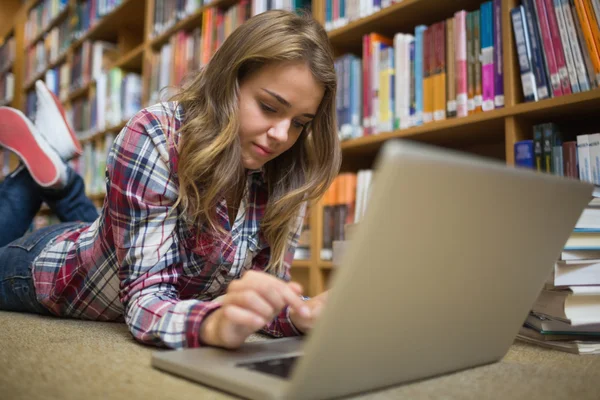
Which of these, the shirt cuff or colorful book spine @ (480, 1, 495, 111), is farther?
colorful book spine @ (480, 1, 495, 111)

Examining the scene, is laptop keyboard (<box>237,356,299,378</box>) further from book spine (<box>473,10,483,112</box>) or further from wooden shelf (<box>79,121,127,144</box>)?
wooden shelf (<box>79,121,127,144</box>)

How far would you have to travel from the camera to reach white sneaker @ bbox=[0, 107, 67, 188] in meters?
1.47

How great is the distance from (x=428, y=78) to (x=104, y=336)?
39.6 inches

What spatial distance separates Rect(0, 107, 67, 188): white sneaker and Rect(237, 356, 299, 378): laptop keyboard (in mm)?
1099

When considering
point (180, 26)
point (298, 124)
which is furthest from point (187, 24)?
point (298, 124)

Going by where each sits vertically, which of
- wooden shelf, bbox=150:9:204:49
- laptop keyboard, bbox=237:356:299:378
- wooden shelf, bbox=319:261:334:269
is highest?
wooden shelf, bbox=150:9:204:49

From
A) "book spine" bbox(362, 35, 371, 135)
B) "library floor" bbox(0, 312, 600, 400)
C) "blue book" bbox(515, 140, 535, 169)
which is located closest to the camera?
"library floor" bbox(0, 312, 600, 400)

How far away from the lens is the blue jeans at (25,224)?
1166 mm

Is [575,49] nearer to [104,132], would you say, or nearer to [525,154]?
[525,154]

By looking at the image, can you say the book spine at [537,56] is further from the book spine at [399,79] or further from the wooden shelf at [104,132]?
the wooden shelf at [104,132]

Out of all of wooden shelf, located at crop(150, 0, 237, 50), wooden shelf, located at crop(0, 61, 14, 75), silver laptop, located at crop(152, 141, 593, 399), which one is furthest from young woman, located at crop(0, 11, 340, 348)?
wooden shelf, located at crop(0, 61, 14, 75)

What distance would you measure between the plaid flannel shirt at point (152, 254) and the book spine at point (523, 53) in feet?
1.88

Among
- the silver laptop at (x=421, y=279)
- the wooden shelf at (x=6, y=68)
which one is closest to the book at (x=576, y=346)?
the silver laptop at (x=421, y=279)

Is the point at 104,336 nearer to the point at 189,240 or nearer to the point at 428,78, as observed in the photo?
the point at 189,240
